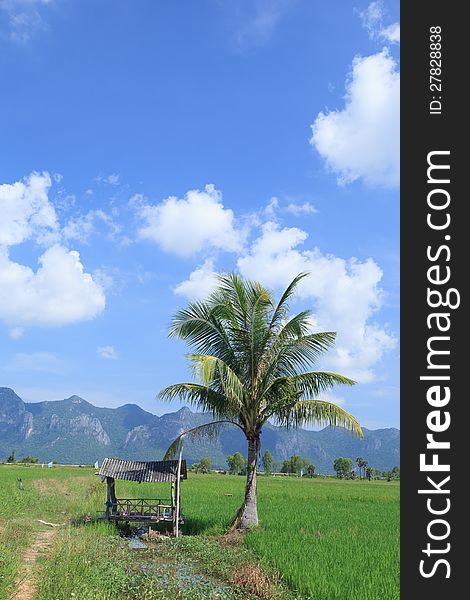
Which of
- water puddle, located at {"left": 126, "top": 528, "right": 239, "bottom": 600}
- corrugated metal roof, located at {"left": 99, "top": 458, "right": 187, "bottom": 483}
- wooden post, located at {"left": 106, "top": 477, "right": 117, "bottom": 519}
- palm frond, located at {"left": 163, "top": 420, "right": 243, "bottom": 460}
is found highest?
palm frond, located at {"left": 163, "top": 420, "right": 243, "bottom": 460}

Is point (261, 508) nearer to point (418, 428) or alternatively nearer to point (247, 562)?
point (247, 562)

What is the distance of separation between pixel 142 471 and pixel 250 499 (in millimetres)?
3399

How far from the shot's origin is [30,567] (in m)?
10.1

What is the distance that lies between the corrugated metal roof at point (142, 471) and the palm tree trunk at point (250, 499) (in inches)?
86.3

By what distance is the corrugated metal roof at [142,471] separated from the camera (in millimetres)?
15578

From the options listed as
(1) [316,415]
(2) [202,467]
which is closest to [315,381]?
(1) [316,415]

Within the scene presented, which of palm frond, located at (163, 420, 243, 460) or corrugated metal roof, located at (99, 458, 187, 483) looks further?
corrugated metal roof, located at (99, 458, 187, 483)

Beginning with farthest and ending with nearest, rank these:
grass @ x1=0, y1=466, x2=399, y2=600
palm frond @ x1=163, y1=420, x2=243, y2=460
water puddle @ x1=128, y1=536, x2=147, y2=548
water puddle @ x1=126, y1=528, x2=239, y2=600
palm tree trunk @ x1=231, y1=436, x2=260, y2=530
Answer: palm frond @ x1=163, y1=420, x2=243, y2=460 → palm tree trunk @ x1=231, y1=436, x2=260, y2=530 → water puddle @ x1=128, y1=536, x2=147, y2=548 → water puddle @ x1=126, y1=528, x2=239, y2=600 → grass @ x1=0, y1=466, x2=399, y2=600

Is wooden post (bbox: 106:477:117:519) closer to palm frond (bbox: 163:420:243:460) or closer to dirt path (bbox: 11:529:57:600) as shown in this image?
dirt path (bbox: 11:529:57:600)

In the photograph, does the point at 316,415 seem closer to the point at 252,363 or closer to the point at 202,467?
the point at 252,363

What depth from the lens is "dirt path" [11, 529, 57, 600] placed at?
8.23m

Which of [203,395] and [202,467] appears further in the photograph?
[202,467]

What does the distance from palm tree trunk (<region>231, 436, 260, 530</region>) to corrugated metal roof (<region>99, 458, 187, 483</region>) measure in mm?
2192

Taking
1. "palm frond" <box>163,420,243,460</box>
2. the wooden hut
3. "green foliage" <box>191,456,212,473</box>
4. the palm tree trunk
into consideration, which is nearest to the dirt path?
the wooden hut
